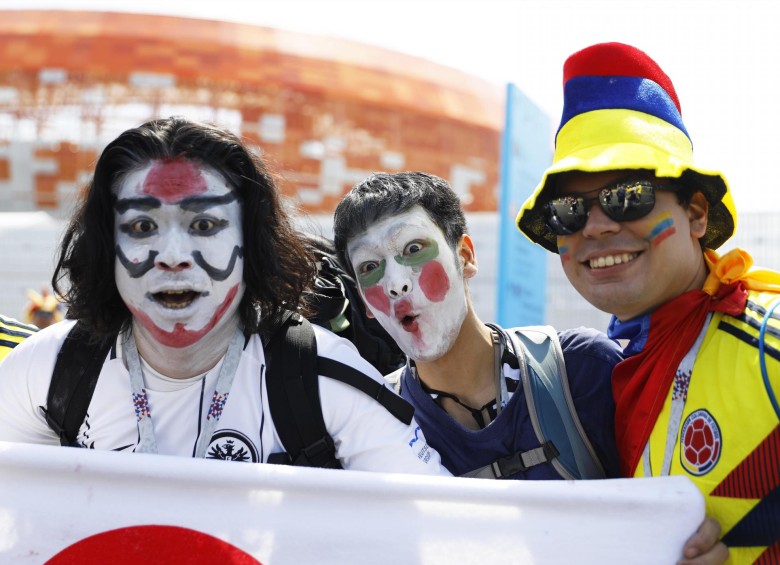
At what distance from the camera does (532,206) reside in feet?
8.49

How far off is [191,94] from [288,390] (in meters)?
21.8

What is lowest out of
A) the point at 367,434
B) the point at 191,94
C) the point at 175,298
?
the point at 367,434

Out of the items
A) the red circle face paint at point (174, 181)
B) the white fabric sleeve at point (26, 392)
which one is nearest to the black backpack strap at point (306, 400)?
the red circle face paint at point (174, 181)

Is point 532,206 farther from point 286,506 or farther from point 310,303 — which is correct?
point 286,506

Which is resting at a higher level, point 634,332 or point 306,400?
point 634,332

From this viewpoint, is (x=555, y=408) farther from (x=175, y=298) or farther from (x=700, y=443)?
(x=175, y=298)

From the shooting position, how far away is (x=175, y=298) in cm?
245

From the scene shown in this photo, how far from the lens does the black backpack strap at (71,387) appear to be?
2.39m

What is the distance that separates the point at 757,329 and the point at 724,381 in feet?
0.52

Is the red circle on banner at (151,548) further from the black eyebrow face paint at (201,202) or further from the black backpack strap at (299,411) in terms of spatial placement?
the black eyebrow face paint at (201,202)

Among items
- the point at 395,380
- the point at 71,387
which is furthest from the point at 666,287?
the point at 71,387

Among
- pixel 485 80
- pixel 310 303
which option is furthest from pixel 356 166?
pixel 310 303

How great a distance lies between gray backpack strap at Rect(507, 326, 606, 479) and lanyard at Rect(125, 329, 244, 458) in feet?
3.10

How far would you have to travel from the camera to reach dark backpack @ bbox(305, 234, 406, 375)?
3.08 meters
